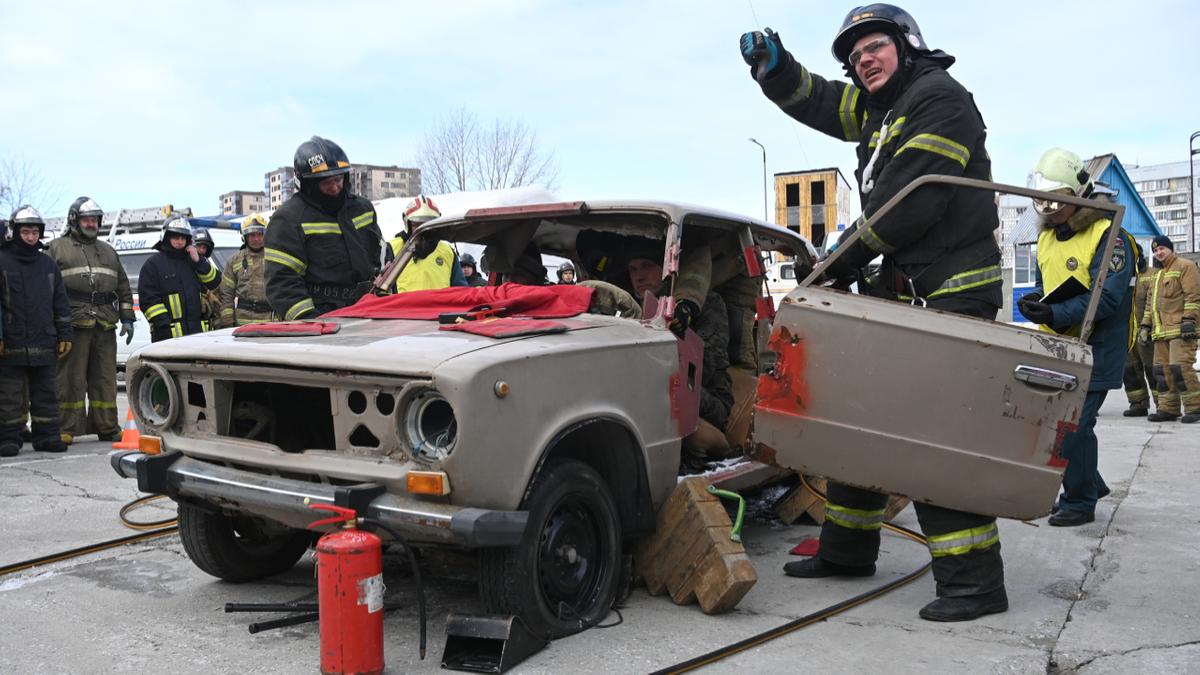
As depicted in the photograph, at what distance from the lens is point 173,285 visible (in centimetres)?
872

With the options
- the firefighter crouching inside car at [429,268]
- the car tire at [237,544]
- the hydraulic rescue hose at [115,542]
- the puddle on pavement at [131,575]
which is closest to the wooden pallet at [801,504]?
the firefighter crouching inside car at [429,268]

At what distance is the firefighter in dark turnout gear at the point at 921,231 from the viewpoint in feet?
12.1

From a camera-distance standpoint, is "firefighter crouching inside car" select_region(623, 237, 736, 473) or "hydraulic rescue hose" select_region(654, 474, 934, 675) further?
"firefighter crouching inside car" select_region(623, 237, 736, 473)

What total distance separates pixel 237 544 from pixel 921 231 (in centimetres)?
310

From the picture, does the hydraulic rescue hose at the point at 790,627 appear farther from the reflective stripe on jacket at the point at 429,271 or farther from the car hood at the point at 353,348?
the reflective stripe on jacket at the point at 429,271

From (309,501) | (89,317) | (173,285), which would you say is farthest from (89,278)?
(309,501)

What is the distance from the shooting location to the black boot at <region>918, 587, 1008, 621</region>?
3.65 metres

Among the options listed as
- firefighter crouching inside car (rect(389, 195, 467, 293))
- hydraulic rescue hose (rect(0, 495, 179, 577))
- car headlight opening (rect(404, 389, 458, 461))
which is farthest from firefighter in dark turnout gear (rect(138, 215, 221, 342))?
car headlight opening (rect(404, 389, 458, 461))

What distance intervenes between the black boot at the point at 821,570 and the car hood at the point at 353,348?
57.9 inches

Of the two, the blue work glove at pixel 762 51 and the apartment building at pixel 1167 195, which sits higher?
the apartment building at pixel 1167 195

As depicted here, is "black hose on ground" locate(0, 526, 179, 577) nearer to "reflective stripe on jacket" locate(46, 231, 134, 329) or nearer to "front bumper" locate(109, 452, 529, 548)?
"front bumper" locate(109, 452, 529, 548)

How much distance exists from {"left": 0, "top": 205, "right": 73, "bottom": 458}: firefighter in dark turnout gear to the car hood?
4895 millimetres

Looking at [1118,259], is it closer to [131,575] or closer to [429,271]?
[429,271]

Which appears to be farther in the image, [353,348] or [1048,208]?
[1048,208]
